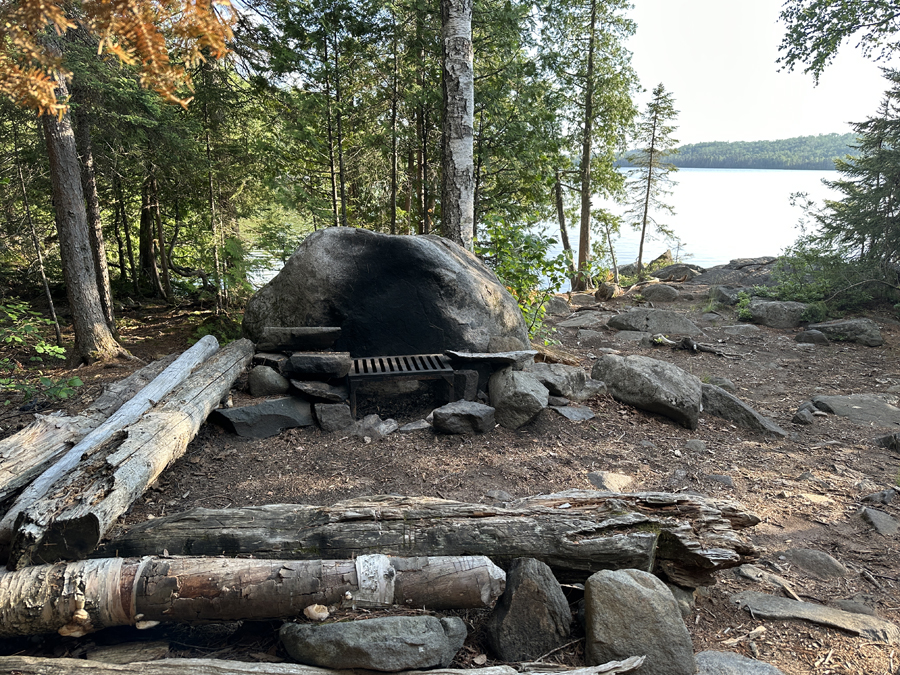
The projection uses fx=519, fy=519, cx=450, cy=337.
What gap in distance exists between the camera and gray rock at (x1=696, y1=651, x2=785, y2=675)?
245cm

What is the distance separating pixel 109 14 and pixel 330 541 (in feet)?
8.25

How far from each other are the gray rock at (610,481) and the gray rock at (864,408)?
3.65 meters

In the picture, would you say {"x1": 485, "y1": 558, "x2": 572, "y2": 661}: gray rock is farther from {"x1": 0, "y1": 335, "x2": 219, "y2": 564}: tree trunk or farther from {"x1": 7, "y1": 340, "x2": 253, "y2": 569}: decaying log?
{"x1": 0, "y1": 335, "x2": 219, "y2": 564}: tree trunk

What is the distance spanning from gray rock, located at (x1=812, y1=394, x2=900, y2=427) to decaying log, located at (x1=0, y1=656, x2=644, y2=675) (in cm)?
583

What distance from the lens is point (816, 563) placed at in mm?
3486

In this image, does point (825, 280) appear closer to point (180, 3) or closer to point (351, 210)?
point (351, 210)

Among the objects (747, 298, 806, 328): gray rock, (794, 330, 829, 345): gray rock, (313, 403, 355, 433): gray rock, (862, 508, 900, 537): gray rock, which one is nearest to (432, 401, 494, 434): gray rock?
(313, 403, 355, 433): gray rock

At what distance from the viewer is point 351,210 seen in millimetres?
14234

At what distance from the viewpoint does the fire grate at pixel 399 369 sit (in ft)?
17.3

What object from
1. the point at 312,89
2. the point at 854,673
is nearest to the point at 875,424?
the point at 854,673

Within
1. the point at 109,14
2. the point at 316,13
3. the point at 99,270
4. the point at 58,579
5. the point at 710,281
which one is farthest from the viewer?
the point at 710,281

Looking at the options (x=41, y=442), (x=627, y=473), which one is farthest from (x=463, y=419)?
(x=41, y=442)

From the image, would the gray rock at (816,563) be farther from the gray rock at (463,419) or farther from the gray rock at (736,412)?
the gray rock at (463,419)

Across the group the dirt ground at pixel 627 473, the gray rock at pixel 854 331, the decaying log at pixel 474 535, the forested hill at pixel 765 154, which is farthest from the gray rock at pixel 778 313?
the forested hill at pixel 765 154
